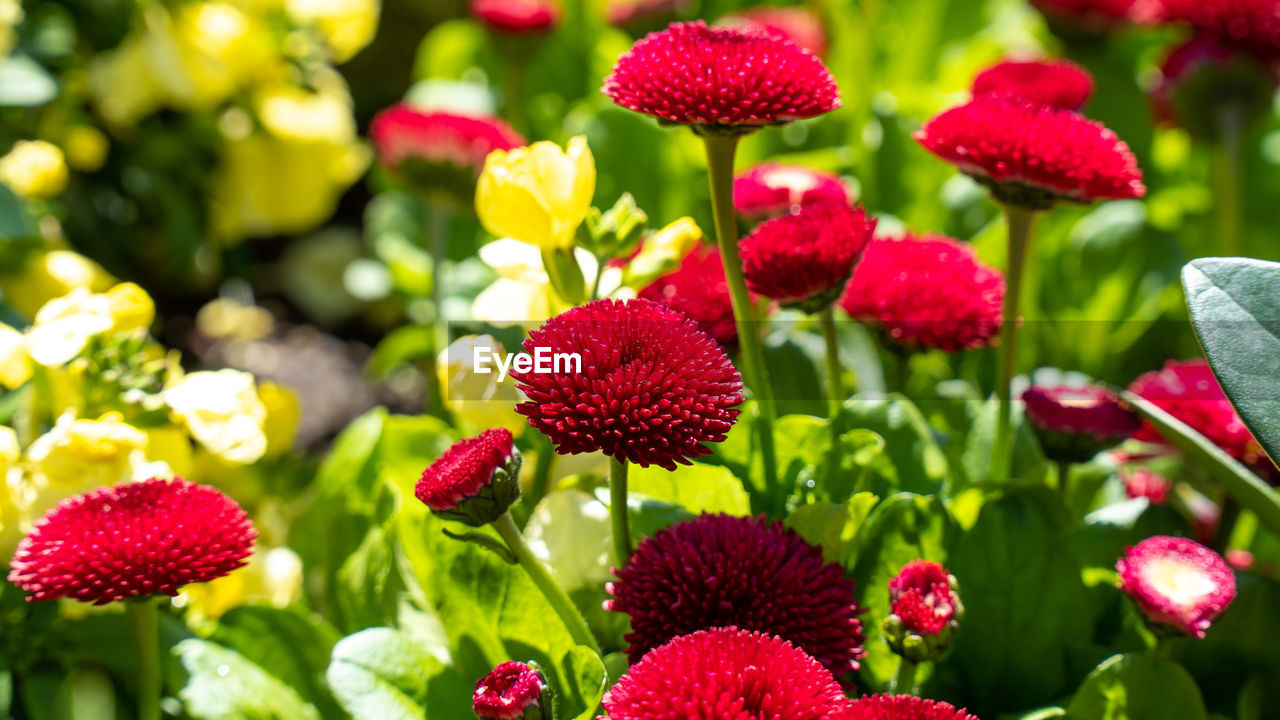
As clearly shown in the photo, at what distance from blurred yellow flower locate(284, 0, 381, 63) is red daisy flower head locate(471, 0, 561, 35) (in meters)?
0.18

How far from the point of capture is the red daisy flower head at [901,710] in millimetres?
381

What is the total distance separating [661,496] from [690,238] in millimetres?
139

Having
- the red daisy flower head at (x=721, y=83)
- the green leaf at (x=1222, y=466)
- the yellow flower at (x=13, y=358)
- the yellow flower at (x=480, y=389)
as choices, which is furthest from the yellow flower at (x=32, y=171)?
the green leaf at (x=1222, y=466)

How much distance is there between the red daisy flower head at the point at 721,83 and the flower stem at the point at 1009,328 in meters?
0.14

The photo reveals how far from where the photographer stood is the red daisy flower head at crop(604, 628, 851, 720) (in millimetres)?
376

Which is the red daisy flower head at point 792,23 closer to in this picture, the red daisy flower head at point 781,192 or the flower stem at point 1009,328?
the red daisy flower head at point 781,192

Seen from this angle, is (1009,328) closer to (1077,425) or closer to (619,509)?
(1077,425)

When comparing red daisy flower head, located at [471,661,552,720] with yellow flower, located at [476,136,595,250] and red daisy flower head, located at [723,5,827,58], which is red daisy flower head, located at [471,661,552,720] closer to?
yellow flower, located at [476,136,595,250]

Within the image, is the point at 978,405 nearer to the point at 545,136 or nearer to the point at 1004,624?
the point at 1004,624

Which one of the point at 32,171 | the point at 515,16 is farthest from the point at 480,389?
the point at 515,16

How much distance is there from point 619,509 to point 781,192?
316 millimetres

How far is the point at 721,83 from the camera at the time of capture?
0.48 metres

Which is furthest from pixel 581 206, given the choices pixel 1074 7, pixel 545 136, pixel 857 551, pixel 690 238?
pixel 1074 7

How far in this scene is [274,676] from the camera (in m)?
0.60
